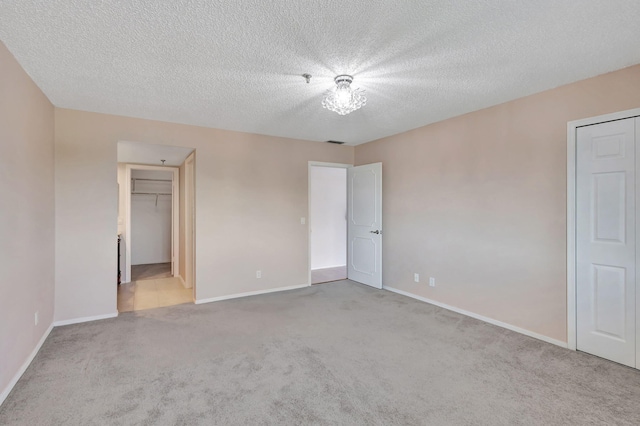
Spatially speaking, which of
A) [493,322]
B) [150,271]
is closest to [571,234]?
[493,322]

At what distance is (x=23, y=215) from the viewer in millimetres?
2502

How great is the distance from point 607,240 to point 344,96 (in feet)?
8.55

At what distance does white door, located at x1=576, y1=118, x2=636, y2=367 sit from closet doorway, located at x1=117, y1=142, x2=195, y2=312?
451cm

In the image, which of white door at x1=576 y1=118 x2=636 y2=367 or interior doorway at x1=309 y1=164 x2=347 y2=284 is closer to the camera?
white door at x1=576 y1=118 x2=636 y2=367

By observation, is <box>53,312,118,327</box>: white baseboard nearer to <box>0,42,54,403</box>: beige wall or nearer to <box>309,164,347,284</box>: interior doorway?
<box>0,42,54,403</box>: beige wall

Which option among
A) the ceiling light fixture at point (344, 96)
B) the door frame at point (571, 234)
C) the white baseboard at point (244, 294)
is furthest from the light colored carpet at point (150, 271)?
the door frame at point (571, 234)

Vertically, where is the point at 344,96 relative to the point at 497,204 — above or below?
above

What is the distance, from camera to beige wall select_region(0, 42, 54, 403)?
2139 millimetres

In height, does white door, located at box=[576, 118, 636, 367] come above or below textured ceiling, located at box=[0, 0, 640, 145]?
below

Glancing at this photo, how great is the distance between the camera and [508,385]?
2.28 metres

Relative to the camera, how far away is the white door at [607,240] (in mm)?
2541

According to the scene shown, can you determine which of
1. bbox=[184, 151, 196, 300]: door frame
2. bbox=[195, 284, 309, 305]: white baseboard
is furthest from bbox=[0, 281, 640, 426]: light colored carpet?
bbox=[184, 151, 196, 300]: door frame

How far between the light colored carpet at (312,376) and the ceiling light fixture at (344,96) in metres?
2.24

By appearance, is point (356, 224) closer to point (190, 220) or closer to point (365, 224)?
point (365, 224)
